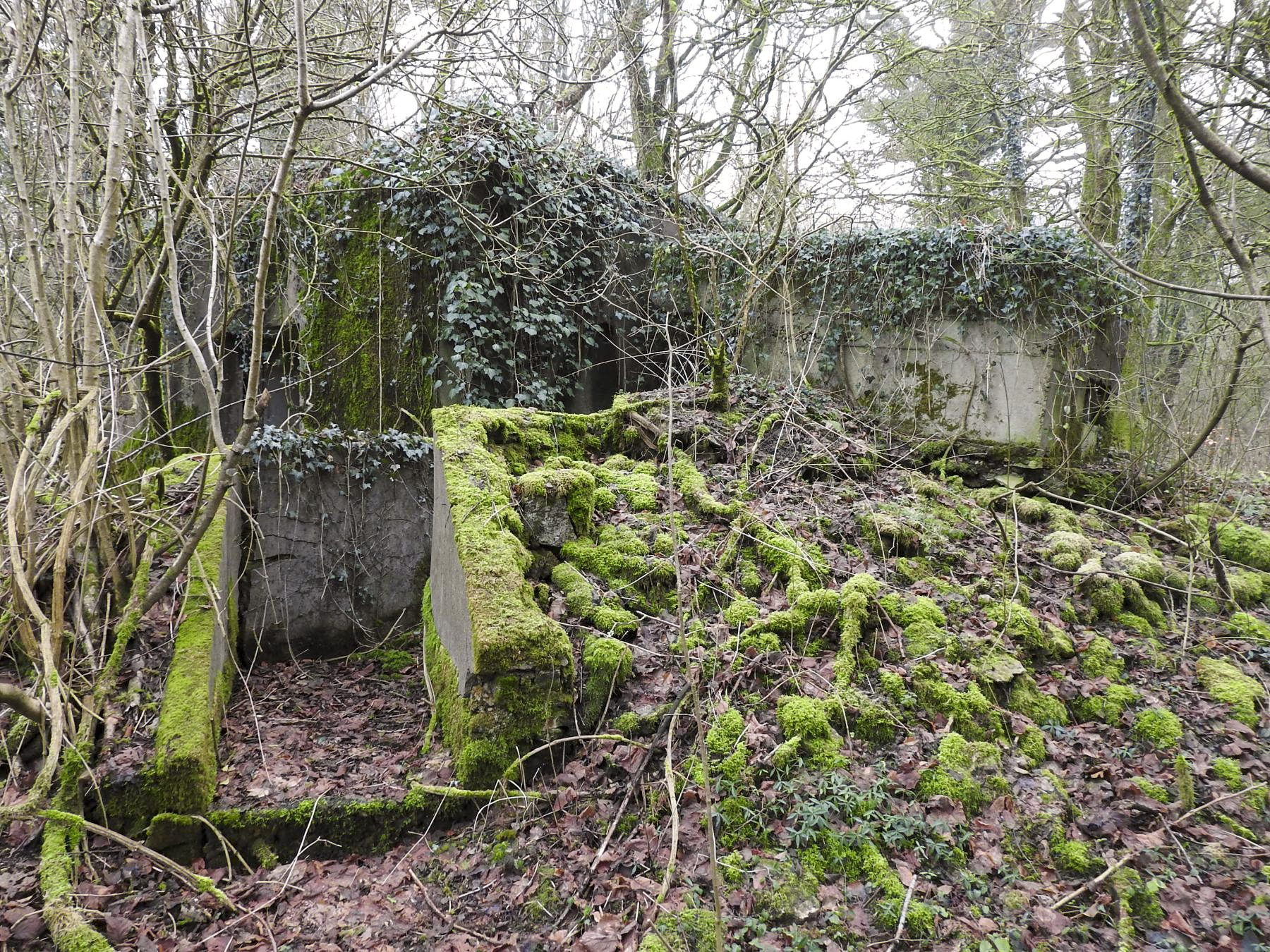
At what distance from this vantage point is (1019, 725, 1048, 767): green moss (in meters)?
3.61

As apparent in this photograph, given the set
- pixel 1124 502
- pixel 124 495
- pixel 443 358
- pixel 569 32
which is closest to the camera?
pixel 124 495

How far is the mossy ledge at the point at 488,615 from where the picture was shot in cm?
371

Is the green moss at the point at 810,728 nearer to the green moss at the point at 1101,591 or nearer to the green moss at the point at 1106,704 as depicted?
the green moss at the point at 1106,704

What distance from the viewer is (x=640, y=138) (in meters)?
10.6

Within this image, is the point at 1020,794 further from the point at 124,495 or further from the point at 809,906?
the point at 124,495

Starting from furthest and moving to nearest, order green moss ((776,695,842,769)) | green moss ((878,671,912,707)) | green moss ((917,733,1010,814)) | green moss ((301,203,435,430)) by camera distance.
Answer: green moss ((301,203,435,430)) < green moss ((878,671,912,707)) < green moss ((776,695,842,769)) < green moss ((917,733,1010,814))

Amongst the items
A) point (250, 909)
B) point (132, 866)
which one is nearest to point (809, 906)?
point (250, 909)

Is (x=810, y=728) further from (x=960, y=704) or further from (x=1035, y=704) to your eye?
(x=1035, y=704)

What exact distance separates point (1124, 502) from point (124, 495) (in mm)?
8019

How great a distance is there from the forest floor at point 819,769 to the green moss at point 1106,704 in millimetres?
15

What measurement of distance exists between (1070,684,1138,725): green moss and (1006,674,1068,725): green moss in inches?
3.7

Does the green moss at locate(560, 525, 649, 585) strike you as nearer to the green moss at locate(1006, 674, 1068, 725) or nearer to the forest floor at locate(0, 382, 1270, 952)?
the forest floor at locate(0, 382, 1270, 952)

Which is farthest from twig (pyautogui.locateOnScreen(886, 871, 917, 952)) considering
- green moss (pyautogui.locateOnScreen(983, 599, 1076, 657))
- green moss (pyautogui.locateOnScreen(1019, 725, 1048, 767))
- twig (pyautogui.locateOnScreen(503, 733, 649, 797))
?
green moss (pyautogui.locateOnScreen(983, 599, 1076, 657))

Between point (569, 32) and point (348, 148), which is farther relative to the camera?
point (569, 32)
